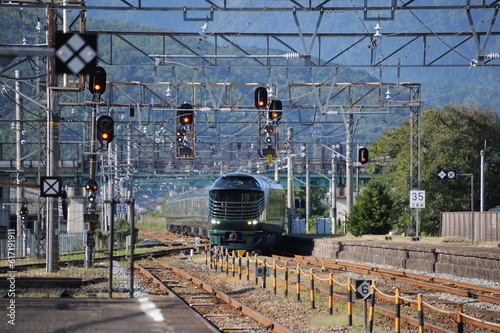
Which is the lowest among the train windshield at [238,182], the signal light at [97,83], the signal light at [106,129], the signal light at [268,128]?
the train windshield at [238,182]

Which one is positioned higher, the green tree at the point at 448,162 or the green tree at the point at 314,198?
the green tree at the point at 448,162

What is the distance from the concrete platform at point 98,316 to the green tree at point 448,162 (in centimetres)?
4244

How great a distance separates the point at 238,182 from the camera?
113 feet

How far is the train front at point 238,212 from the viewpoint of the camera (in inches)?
1348

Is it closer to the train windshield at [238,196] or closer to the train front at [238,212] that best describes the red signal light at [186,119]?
the train front at [238,212]

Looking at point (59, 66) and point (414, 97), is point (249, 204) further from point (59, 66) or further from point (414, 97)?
point (59, 66)

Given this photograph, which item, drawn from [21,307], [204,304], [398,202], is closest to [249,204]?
[204,304]

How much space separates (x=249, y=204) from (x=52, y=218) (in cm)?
1071

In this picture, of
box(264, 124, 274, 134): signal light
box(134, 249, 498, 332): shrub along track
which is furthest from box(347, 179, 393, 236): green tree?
box(134, 249, 498, 332): shrub along track

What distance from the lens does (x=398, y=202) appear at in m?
59.1

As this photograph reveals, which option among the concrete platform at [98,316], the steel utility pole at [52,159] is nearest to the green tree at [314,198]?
the steel utility pole at [52,159]

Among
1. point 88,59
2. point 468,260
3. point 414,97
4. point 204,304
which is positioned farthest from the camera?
point 414,97

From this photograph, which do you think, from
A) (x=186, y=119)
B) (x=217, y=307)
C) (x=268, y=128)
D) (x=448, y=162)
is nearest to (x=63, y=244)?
(x=268, y=128)

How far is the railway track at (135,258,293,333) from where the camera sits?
14492 millimetres
